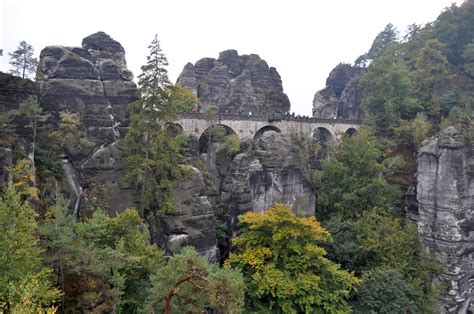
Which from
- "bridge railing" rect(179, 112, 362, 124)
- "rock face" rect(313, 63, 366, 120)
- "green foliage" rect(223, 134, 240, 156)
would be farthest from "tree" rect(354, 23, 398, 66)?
"green foliage" rect(223, 134, 240, 156)

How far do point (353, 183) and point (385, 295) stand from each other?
29.1ft

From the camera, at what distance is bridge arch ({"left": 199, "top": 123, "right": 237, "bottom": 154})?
97.3 feet

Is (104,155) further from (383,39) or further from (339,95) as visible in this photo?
(383,39)

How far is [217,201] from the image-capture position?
24062 millimetres


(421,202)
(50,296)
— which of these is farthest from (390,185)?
(50,296)

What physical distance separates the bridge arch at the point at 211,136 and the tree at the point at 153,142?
401 inches

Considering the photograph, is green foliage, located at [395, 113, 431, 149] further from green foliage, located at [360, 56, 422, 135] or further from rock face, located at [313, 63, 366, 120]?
rock face, located at [313, 63, 366, 120]

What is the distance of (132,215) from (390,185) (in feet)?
65.4

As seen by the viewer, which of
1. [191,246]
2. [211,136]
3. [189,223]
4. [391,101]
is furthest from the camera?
[391,101]

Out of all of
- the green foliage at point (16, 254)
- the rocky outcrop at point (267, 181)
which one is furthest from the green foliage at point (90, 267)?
the rocky outcrop at point (267, 181)

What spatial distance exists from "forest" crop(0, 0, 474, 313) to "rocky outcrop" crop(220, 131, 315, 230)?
0.72m

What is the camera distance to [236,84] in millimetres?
41344

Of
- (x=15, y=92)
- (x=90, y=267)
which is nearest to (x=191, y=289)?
(x=90, y=267)

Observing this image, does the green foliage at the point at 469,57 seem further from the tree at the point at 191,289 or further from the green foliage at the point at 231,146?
the tree at the point at 191,289
